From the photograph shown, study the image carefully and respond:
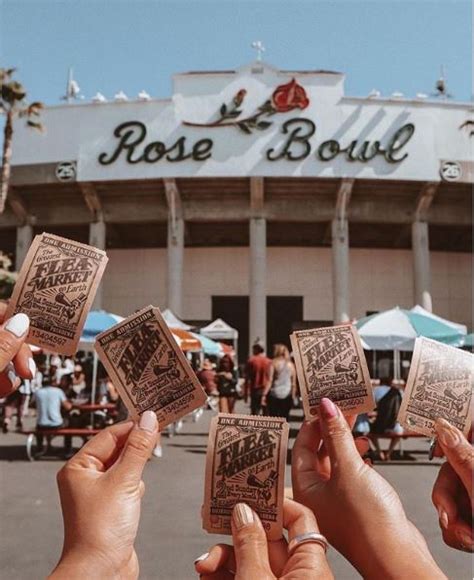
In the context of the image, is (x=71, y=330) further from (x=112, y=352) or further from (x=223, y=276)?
(x=223, y=276)

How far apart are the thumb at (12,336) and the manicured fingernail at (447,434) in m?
1.05

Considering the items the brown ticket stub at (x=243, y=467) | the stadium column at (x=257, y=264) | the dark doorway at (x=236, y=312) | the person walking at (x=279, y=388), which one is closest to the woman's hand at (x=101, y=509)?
the brown ticket stub at (x=243, y=467)

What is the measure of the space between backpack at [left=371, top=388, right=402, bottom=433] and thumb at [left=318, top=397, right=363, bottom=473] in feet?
25.2

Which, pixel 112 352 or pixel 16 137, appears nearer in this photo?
pixel 112 352

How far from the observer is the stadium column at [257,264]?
82.3 feet

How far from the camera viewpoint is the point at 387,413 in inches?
332

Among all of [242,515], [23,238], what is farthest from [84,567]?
[23,238]

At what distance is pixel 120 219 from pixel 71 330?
26200 millimetres

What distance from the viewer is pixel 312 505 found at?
1.17 meters

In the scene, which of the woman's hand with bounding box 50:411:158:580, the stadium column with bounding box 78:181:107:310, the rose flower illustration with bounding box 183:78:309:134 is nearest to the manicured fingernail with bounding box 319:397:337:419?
the woman's hand with bounding box 50:411:158:580

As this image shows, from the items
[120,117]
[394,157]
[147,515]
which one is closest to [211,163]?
[120,117]

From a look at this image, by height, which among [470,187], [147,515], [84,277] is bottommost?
[147,515]

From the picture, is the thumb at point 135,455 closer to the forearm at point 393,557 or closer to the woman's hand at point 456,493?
the forearm at point 393,557

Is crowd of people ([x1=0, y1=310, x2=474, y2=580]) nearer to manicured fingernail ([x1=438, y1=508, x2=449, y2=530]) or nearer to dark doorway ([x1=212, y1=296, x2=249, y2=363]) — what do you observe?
manicured fingernail ([x1=438, y1=508, x2=449, y2=530])
